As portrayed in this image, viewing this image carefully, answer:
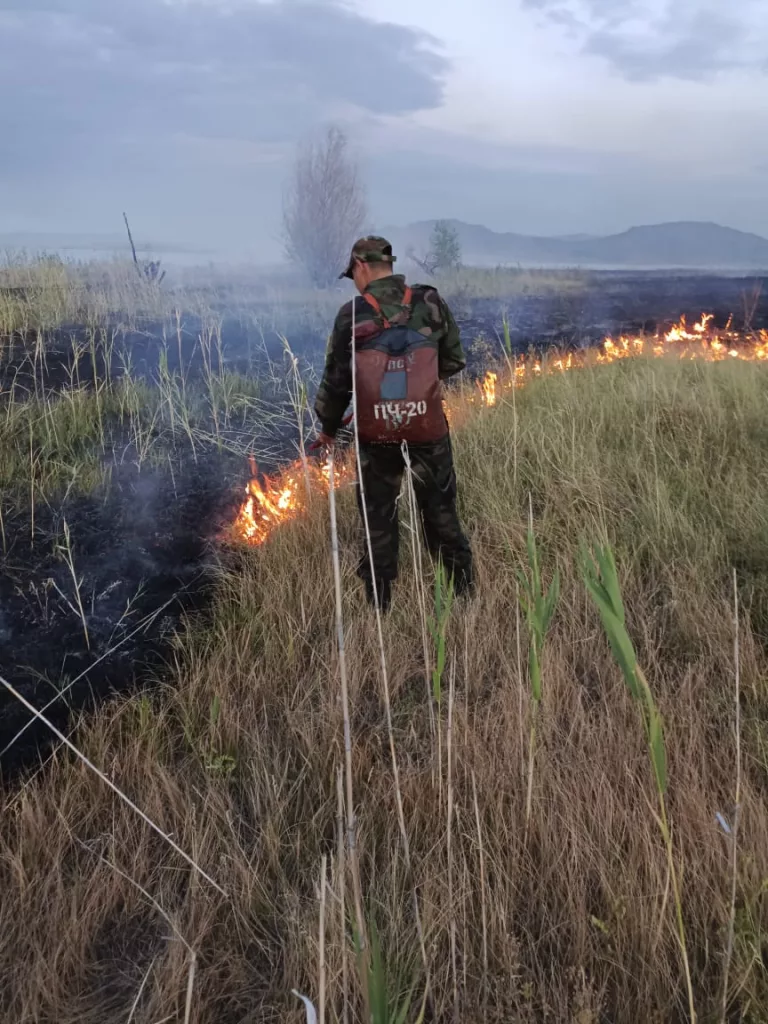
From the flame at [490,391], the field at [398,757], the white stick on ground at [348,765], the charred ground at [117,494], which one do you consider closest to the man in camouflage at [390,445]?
the field at [398,757]

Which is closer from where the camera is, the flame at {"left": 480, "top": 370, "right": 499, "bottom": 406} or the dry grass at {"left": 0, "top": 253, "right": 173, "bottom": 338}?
the flame at {"left": 480, "top": 370, "right": 499, "bottom": 406}

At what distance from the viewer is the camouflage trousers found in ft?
10.4

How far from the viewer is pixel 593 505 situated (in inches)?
155

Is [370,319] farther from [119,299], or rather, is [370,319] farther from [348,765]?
[119,299]

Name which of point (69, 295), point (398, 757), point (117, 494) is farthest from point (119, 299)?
point (398, 757)

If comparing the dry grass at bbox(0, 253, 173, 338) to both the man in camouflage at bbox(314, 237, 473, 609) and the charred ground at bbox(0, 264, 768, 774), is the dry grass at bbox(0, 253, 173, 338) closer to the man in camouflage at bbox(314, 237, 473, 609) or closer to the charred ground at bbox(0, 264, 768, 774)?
the charred ground at bbox(0, 264, 768, 774)

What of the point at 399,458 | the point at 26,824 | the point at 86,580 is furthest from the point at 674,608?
the point at 86,580

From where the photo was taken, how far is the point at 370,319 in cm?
286

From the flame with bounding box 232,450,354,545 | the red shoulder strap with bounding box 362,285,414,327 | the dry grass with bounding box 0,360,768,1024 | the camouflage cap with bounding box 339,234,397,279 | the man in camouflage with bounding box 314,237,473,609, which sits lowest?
the dry grass with bounding box 0,360,768,1024

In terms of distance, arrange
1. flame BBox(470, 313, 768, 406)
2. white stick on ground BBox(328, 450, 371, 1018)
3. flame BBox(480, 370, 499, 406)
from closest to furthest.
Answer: white stick on ground BBox(328, 450, 371, 1018) → flame BBox(480, 370, 499, 406) → flame BBox(470, 313, 768, 406)

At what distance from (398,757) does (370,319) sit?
1747mm

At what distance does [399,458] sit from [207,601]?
132 centimetres

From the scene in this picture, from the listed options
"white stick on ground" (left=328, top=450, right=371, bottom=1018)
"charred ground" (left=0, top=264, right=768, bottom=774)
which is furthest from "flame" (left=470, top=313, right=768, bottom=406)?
"white stick on ground" (left=328, top=450, right=371, bottom=1018)

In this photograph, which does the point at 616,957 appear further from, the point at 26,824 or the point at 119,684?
the point at 119,684
